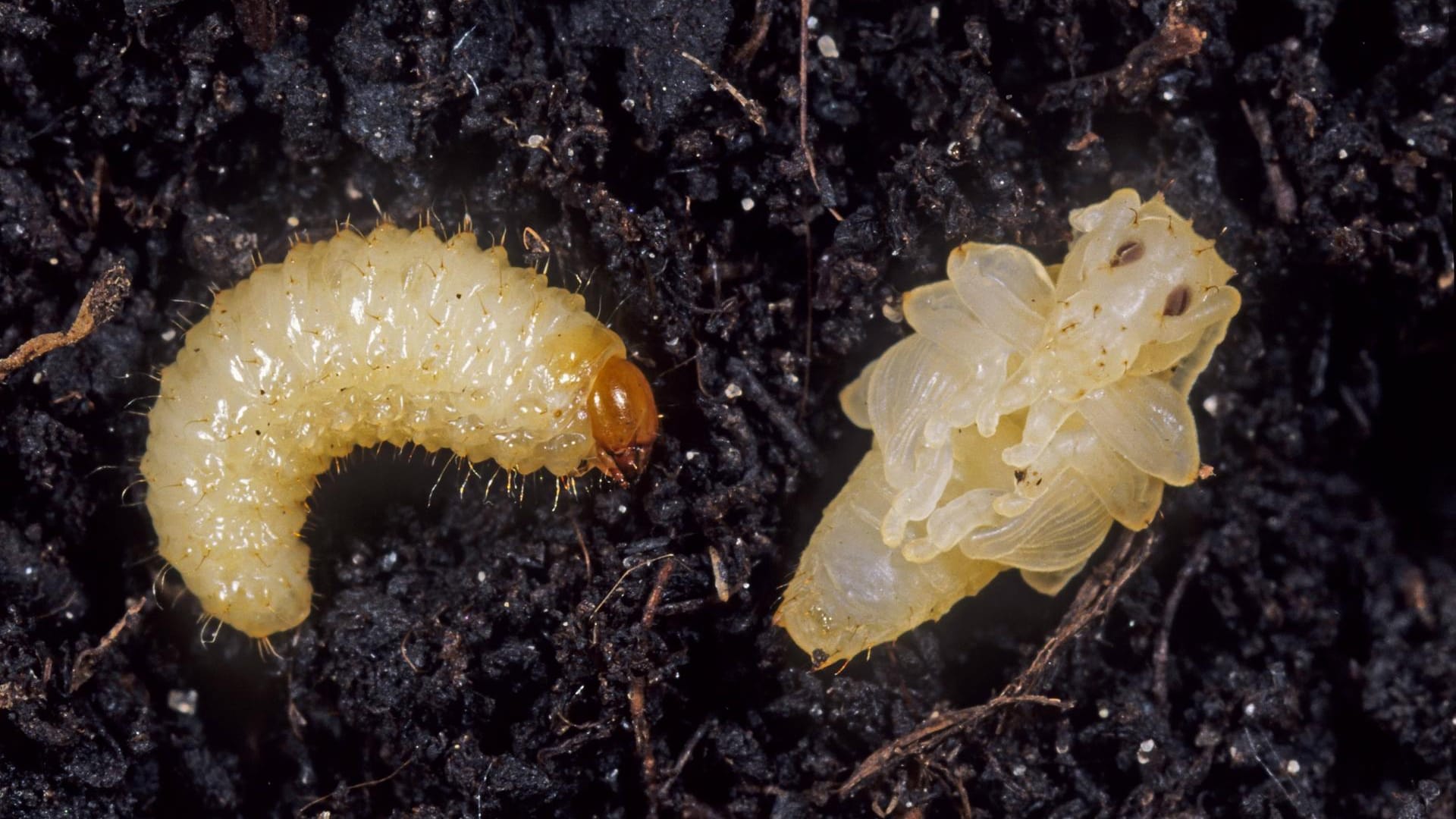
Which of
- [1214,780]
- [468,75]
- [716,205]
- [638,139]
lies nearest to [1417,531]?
[1214,780]

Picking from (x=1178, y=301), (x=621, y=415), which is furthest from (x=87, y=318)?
(x=1178, y=301)

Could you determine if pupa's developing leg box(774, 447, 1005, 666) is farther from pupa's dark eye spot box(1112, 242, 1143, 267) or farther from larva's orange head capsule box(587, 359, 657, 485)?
pupa's dark eye spot box(1112, 242, 1143, 267)

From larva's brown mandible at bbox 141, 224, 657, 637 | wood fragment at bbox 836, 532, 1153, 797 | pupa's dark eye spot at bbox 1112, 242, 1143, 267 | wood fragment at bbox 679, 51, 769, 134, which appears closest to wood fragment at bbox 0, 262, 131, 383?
larva's brown mandible at bbox 141, 224, 657, 637

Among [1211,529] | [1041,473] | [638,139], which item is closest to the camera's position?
[1041,473]

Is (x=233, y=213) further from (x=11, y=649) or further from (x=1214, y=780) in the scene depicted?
(x=1214, y=780)

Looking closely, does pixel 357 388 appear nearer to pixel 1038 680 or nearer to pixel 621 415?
pixel 621 415
